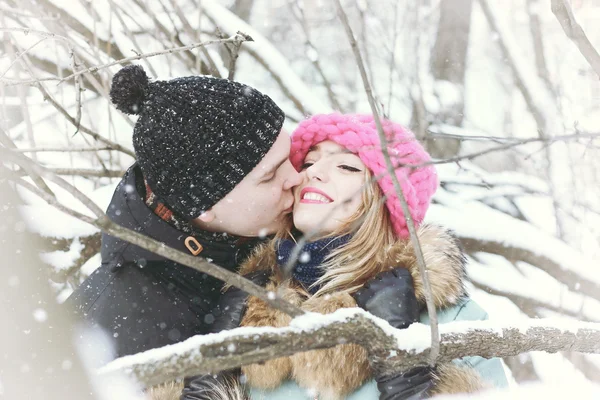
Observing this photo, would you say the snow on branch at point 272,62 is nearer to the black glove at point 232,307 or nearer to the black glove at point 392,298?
the black glove at point 232,307

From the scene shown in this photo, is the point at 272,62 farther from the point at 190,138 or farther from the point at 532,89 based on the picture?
the point at 532,89

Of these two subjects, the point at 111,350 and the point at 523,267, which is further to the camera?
the point at 523,267

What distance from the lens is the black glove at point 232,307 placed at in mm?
1807

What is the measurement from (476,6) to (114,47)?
3214 mm

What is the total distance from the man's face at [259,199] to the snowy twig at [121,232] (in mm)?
1027

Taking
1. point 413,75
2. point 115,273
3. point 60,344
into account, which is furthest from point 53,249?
→ point 413,75

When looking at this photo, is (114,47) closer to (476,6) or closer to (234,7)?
(234,7)

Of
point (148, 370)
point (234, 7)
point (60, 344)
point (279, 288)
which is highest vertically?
point (234, 7)

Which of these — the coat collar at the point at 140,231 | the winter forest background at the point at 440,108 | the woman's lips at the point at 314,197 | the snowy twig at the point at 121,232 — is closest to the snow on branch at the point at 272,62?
the winter forest background at the point at 440,108

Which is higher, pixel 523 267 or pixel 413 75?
pixel 413 75

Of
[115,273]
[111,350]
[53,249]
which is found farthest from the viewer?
[53,249]

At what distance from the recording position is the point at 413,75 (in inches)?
145

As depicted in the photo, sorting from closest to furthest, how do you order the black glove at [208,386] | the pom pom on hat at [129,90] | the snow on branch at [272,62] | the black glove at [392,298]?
the black glove at [392,298] → the black glove at [208,386] → the pom pom on hat at [129,90] → the snow on branch at [272,62]

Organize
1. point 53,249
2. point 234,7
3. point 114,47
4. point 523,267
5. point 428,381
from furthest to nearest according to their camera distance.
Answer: point 234,7 < point 523,267 < point 114,47 < point 53,249 < point 428,381
